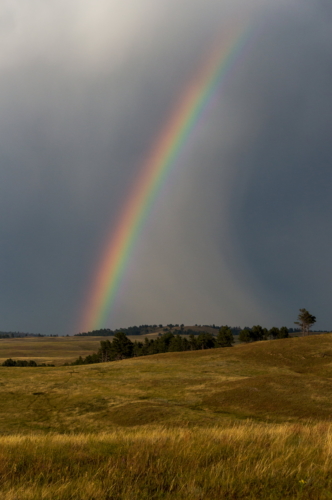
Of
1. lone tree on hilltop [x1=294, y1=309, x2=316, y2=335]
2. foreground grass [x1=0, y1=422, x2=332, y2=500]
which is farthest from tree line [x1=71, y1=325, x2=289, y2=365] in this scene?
foreground grass [x1=0, y1=422, x2=332, y2=500]

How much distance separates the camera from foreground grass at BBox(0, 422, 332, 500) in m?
5.76

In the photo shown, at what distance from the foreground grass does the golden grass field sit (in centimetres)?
3

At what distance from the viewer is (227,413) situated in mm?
31531

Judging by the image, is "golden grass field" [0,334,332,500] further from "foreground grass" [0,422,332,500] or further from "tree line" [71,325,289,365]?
"tree line" [71,325,289,365]

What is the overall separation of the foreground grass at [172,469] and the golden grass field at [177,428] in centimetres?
3

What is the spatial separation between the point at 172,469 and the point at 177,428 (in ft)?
30.6

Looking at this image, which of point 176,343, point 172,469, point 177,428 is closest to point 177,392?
point 177,428

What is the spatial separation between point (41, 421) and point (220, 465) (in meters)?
31.0

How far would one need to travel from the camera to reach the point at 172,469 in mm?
6914

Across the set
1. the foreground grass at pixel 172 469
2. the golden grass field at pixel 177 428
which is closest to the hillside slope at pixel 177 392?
the golden grass field at pixel 177 428

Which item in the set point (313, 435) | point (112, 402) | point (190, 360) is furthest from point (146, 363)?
point (313, 435)

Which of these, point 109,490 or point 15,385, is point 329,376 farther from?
point 109,490

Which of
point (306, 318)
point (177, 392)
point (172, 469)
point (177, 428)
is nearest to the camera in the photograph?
point (172, 469)

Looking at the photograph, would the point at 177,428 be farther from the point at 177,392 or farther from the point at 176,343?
the point at 176,343
